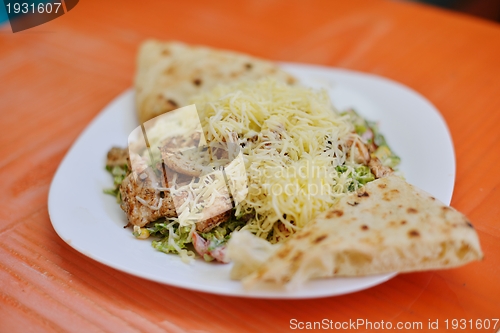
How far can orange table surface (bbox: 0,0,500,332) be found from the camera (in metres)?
2.13

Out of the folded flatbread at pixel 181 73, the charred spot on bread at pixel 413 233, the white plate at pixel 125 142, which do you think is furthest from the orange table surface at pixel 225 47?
the folded flatbread at pixel 181 73

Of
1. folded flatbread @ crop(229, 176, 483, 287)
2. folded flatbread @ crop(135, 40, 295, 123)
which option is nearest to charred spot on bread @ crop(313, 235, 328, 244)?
folded flatbread @ crop(229, 176, 483, 287)

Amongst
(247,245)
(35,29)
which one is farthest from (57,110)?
(247,245)

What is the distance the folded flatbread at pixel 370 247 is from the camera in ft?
6.30

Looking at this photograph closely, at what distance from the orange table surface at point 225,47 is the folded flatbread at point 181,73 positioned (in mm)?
603

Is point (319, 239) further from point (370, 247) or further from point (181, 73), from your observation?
point (181, 73)

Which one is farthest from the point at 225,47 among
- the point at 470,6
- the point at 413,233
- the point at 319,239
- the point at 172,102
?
the point at 470,6

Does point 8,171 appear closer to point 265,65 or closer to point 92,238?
Result: point 92,238

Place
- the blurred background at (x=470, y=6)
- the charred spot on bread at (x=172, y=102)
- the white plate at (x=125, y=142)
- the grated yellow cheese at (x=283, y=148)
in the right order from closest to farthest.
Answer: the white plate at (x=125, y=142)
the grated yellow cheese at (x=283, y=148)
the charred spot on bread at (x=172, y=102)
the blurred background at (x=470, y=6)

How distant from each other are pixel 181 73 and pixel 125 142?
31.2 inches

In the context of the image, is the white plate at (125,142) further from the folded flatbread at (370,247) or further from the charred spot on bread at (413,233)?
the charred spot on bread at (413,233)

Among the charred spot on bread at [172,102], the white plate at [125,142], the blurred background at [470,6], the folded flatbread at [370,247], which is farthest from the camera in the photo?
the blurred background at [470,6]

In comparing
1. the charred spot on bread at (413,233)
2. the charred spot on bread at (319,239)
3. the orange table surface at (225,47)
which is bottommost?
the orange table surface at (225,47)

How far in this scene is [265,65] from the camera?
12.4 ft
